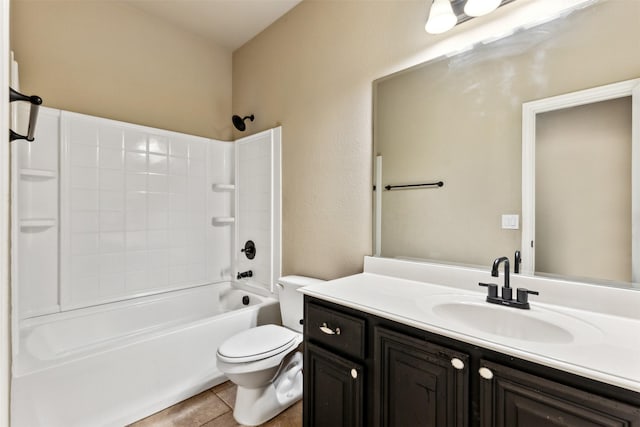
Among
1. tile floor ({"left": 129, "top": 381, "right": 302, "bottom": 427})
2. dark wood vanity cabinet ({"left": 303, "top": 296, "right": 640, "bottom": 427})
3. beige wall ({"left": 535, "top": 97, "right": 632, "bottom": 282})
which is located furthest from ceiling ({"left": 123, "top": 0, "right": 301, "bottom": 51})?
tile floor ({"left": 129, "top": 381, "right": 302, "bottom": 427})

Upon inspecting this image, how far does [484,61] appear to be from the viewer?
1395 mm

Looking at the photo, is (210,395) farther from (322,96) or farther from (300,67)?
(300,67)

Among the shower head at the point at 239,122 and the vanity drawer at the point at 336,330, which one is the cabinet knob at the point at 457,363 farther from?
the shower head at the point at 239,122

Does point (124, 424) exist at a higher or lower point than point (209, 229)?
lower

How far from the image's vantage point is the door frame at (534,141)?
1.04 meters

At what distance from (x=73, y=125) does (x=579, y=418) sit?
2.87 meters

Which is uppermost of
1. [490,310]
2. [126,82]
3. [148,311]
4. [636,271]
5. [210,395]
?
[126,82]

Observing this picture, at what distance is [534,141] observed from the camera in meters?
1.25

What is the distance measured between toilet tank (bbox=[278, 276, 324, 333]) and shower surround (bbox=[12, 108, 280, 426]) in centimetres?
26

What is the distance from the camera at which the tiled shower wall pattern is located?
2076 mm

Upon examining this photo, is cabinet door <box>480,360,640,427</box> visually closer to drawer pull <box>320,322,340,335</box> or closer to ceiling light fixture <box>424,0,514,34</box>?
drawer pull <box>320,322,340,335</box>

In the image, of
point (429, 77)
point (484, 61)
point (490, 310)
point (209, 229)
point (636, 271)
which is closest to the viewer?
point (636, 271)

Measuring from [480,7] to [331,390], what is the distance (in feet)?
5.83

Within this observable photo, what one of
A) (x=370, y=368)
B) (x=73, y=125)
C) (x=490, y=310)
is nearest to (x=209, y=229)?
(x=73, y=125)
